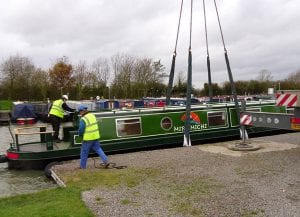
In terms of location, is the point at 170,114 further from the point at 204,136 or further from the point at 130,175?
the point at 130,175

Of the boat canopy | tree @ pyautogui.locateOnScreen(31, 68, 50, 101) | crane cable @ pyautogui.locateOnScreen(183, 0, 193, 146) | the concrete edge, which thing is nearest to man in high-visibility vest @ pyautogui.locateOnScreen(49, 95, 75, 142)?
the concrete edge

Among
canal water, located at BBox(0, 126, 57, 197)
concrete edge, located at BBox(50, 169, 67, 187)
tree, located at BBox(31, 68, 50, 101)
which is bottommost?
canal water, located at BBox(0, 126, 57, 197)

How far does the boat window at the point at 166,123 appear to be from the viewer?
13.4 metres

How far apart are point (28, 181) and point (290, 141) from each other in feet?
27.4

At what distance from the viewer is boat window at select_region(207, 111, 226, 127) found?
14.2 metres

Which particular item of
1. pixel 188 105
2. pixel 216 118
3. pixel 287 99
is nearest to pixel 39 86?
pixel 216 118

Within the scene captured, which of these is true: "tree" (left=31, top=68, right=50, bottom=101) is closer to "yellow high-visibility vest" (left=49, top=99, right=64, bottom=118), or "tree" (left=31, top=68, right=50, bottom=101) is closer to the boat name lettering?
"yellow high-visibility vest" (left=49, top=99, right=64, bottom=118)

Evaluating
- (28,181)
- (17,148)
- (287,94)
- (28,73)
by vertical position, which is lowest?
(28,181)

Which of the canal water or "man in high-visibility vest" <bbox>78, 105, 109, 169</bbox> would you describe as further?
the canal water

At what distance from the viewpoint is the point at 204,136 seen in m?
13.9

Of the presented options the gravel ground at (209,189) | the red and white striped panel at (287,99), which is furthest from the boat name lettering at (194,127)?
the red and white striped panel at (287,99)

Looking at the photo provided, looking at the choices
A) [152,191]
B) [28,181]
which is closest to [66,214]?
[152,191]

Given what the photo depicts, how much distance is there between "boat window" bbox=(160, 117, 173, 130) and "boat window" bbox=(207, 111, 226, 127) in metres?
1.60

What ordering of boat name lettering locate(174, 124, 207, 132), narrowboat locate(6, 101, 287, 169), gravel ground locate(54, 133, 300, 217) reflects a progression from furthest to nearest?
boat name lettering locate(174, 124, 207, 132) < narrowboat locate(6, 101, 287, 169) < gravel ground locate(54, 133, 300, 217)
